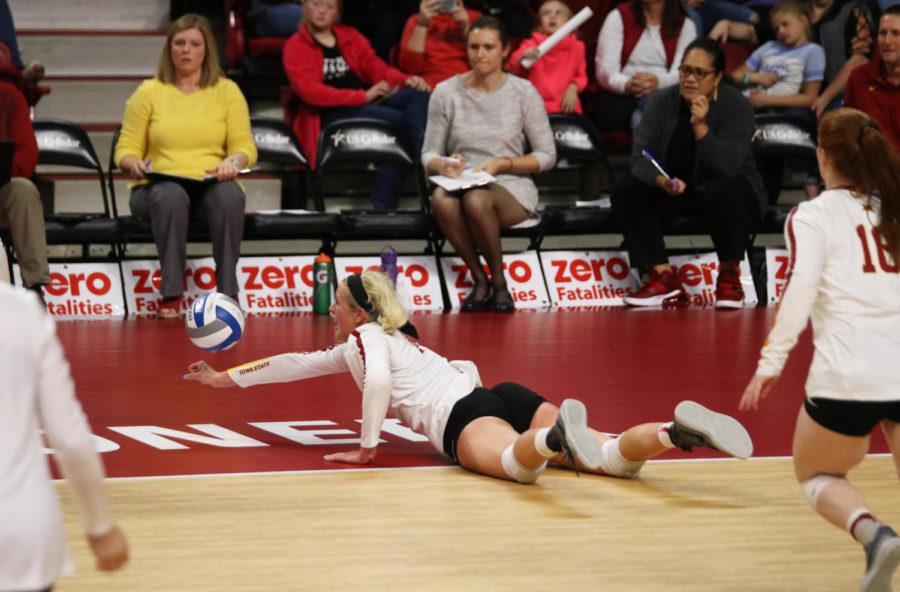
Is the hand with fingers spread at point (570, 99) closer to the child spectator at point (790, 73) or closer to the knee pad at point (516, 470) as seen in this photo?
the child spectator at point (790, 73)

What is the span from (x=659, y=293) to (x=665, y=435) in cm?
569

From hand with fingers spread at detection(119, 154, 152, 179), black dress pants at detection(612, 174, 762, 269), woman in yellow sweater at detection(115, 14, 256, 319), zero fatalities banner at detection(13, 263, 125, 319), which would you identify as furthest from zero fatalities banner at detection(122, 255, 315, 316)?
black dress pants at detection(612, 174, 762, 269)

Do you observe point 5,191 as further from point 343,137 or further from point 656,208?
point 656,208

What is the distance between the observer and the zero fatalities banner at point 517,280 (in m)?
9.93

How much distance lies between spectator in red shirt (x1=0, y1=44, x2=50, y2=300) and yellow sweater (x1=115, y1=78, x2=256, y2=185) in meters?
0.61

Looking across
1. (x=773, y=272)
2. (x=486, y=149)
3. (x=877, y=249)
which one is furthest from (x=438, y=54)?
(x=877, y=249)

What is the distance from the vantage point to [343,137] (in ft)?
33.2

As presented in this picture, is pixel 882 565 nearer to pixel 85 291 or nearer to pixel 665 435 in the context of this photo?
pixel 665 435

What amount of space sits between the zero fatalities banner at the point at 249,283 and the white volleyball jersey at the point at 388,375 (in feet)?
15.6

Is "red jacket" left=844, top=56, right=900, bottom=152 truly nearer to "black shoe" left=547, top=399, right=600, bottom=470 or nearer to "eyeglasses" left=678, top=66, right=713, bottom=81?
"eyeglasses" left=678, top=66, right=713, bottom=81

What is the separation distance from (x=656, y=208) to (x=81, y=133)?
4061 millimetres

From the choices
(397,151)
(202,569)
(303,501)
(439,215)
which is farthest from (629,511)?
(397,151)

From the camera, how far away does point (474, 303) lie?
9.51 m

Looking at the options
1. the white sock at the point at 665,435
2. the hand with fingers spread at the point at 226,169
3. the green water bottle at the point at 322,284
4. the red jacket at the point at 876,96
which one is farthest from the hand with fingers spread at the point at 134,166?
the white sock at the point at 665,435
